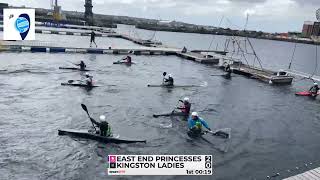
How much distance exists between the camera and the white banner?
21016mm

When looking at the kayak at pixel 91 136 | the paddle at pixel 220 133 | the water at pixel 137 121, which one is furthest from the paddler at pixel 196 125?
the kayak at pixel 91 136

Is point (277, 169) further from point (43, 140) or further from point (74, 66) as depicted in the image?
point (74, 66)

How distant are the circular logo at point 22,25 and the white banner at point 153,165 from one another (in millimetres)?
50070

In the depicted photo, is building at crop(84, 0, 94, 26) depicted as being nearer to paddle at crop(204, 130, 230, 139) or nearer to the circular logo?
the circular logo

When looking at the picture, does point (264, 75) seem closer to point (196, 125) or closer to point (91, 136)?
point (196, 125)

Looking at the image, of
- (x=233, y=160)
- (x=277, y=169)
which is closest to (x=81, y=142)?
(x=233, y=160)

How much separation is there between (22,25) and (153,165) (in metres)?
54.7

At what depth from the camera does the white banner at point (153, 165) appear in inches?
827

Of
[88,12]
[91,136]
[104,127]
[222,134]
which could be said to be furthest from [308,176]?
[88,12]

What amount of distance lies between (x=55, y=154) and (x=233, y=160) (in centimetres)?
1241

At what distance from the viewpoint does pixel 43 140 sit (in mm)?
25141

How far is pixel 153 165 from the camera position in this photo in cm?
2134

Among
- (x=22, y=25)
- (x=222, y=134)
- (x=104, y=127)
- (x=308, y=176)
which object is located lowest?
(x=222, y=134)

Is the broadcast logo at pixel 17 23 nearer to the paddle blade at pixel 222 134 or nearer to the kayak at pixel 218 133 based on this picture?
the kayak at pixel 218 133
